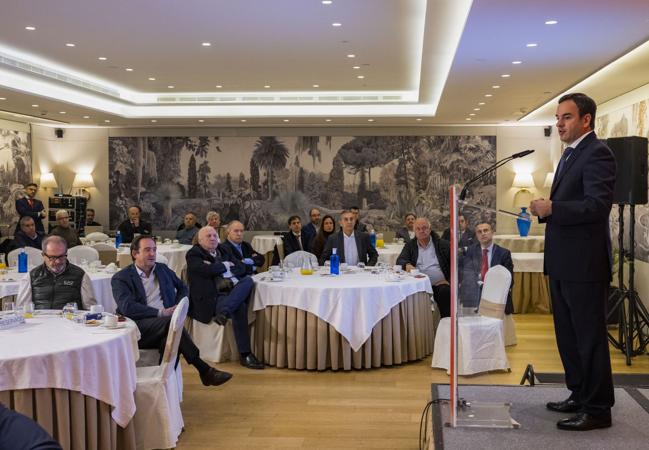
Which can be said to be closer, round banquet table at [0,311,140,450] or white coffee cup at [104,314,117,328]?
round banquet table at [0,311,140,450]

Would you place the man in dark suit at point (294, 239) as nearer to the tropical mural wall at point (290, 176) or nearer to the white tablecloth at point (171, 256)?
the white tablecloth at point (171, 256)

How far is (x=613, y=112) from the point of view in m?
10.5

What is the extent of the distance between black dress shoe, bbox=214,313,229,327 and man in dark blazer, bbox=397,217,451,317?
2027 millimetres

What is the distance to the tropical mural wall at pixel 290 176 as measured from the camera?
15.9 m

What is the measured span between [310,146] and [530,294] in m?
7.39

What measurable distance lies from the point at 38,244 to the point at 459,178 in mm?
9243

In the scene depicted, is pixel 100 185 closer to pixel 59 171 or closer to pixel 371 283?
pixel 59 171

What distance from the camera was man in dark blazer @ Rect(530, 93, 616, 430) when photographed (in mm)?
3271

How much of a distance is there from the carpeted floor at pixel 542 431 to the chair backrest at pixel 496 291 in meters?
1.51

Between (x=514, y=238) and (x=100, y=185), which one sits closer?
(x=514, y=238)

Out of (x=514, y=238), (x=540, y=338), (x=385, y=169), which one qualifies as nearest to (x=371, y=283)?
(x=540, y=338)

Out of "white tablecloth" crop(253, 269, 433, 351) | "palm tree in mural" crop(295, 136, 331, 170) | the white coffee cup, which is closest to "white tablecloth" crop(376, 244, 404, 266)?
"white tablecloth" crop(253, 269, 433, 351)

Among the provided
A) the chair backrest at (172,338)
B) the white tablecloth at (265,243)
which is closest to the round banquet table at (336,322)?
the chair backrest at (172,338)

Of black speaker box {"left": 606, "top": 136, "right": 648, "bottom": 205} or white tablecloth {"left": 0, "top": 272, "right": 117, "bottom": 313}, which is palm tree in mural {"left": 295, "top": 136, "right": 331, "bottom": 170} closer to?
white tablecloth {"left": 0, "top": 272, "right": 117, "bottom": 313}
